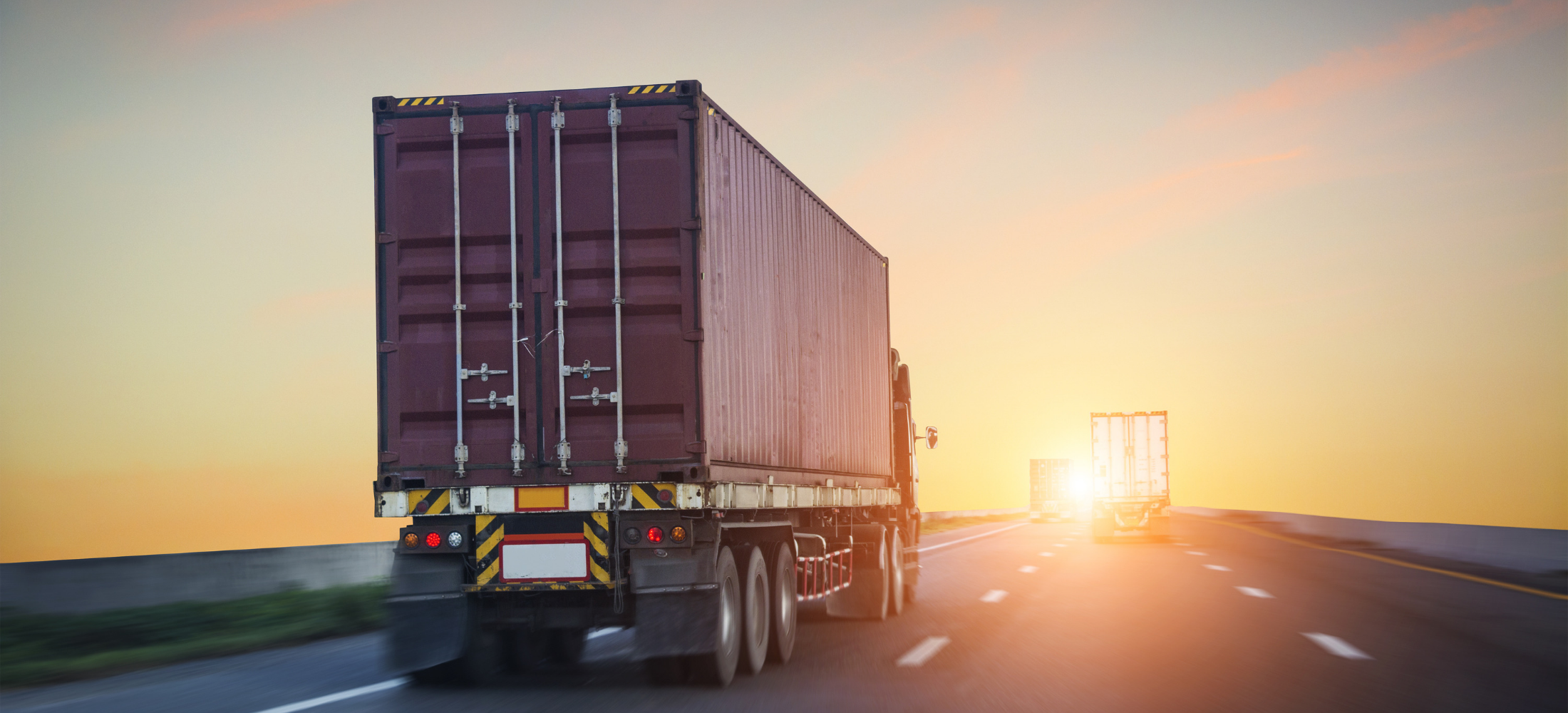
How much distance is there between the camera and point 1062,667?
35.8 ft

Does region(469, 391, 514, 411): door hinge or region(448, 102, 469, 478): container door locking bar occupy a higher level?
region(448, 102, 469, 478): container door locking bar

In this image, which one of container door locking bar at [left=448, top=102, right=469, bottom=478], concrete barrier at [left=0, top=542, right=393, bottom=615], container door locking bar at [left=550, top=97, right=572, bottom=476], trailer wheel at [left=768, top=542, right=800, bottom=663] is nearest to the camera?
container door locking bar at [left=550, top=97, right=572, bottom=476]

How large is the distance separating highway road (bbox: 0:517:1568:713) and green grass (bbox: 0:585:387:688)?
481mm

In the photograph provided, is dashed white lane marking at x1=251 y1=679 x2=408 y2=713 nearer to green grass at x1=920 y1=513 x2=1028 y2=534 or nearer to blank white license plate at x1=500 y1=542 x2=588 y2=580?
blank white license plate at x1=500 y1=542 x2=588 y2=580

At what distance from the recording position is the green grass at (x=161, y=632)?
466 inches

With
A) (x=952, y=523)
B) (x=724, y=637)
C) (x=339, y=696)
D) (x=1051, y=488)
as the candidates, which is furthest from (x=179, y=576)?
(x=1051, y=488)

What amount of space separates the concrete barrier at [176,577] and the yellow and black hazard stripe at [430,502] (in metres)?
0.44

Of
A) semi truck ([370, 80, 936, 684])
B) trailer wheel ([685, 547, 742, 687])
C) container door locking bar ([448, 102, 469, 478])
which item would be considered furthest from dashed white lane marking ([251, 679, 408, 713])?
trailer wheel ([685, 547, 742, 687])

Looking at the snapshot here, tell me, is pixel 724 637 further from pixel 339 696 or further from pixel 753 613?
pixel 339 696

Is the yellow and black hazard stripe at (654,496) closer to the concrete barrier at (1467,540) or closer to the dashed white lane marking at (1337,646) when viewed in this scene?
the dashed white lane marking at (1337,646)

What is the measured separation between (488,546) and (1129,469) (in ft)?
106

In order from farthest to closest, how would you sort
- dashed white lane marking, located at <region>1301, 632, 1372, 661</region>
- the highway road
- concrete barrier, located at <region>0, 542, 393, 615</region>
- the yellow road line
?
the yellow road line, concrete barrier, located at <region>0, 542, 393, 615</region>, dashed white lane marking, located at <region>1301, 632, 1372, 661</region>, the highway road

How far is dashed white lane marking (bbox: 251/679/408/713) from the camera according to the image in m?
8.98

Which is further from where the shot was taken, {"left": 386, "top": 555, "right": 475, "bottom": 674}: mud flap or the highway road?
{"left": 386, "top": 555, "right": 475, "bottom": 674}: mud flap
